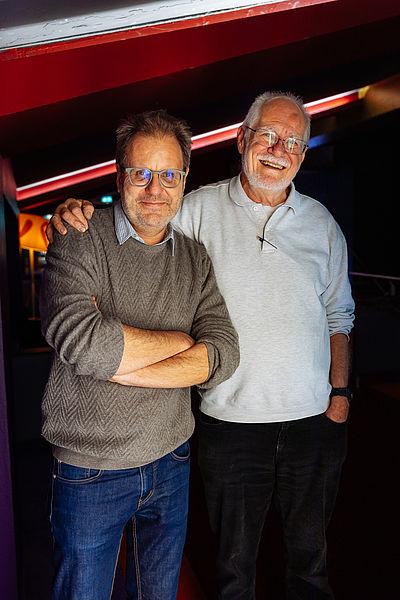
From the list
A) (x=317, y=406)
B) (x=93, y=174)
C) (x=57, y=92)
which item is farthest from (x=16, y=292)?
(x=317, y=406)

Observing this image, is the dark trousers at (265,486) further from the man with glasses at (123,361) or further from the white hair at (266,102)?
the white hair at (266,102)

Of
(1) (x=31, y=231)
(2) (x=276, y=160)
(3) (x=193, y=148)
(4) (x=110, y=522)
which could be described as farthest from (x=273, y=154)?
(1) (x=31, y=231)

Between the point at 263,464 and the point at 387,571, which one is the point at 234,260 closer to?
the point at 263,464

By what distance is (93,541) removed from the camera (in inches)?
59.1

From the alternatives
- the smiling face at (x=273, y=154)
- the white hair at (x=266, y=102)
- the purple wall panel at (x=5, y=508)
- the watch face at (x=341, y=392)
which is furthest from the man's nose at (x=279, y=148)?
the purple wall panel at (x=5, y=508)

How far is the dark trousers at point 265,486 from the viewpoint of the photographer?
6.33ft

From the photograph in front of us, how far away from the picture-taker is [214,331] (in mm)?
1625

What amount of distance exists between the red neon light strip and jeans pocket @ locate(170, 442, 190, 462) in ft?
15.1

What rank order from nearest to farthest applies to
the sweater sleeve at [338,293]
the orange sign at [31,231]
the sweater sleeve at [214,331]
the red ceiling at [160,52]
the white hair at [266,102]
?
the sweater sleeve at [214,331]
the red ceiling at [160,52]
the white hair at [266,102]
the sweater sleeve at [338,293]
the orange sign at [31,231]

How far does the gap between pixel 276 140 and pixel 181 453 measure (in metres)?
1.08

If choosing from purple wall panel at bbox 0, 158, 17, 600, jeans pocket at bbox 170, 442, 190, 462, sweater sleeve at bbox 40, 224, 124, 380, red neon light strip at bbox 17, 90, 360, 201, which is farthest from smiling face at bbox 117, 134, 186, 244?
red neon light strip at bbox 17, 90, 360, 201

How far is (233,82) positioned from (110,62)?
114cm

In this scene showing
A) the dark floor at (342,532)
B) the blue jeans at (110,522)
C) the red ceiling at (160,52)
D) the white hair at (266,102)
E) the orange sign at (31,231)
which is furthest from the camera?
the orange sign at (31,231)

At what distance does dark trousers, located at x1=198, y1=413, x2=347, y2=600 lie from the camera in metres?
1.93
